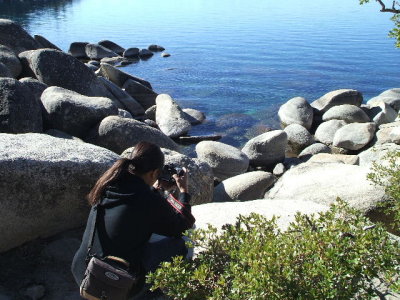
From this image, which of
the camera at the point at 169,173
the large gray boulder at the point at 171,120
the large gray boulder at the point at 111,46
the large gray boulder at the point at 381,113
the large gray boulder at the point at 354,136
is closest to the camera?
the camera at the point at 169,173

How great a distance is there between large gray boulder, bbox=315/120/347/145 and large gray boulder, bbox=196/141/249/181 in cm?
416

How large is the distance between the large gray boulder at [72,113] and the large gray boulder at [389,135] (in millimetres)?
8599

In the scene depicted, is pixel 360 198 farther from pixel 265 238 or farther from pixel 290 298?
pixel 290 298

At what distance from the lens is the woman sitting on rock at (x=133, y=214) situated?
4.24 metres

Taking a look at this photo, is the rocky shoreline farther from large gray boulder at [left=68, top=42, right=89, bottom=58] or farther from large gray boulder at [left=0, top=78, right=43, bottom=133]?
large gray boulder at [left=68, top=42, right=89, bottom=58]

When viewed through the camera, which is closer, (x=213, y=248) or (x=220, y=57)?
(x=213, y=248)

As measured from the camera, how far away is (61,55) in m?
15.2

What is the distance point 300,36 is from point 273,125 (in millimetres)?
25204

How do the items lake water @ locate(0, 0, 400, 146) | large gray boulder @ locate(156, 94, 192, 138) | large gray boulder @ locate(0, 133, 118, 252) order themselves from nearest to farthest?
large gray boulder @ locate(0, 133, 118, 252) → large gray boulder @ locate(156, 94, 192, 138) → lake water @ locate(0, 0, 400, 146)

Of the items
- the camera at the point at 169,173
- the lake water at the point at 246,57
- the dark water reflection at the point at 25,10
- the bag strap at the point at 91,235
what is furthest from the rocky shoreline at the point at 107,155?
the dark water reflection at the point at 25,10

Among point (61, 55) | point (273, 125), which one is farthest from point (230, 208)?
point (273, 125)

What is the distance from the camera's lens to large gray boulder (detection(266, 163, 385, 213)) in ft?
24.2

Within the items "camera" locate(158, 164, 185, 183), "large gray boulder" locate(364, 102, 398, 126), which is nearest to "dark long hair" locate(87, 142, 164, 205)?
"camera" locate(158, 164, 185, 183)

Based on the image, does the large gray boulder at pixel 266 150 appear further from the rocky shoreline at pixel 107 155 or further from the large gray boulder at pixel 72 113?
the large gray boulder at pixel 72 113
